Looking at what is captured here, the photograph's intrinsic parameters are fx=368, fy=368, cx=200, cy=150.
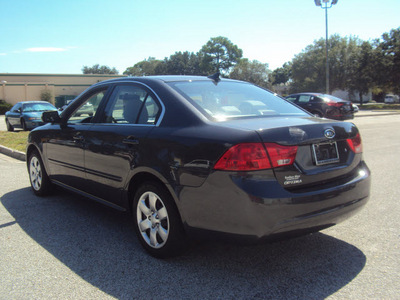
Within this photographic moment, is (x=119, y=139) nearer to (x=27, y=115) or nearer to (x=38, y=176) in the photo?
(x=38, y=176)

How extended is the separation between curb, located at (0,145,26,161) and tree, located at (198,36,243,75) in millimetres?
101985

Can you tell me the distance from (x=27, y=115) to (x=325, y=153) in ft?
55.1

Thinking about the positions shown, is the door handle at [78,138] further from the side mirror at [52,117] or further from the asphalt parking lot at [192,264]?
the asphalt parking lot at [192,264]

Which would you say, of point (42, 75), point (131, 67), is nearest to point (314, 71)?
point (42, 75)

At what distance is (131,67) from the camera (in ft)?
467

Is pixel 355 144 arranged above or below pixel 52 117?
below

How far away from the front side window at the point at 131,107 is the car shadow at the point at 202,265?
126 centimetres

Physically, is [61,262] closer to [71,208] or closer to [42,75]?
[71,208]

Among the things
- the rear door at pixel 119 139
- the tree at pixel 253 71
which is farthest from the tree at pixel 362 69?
the rear door at pixel 119 139

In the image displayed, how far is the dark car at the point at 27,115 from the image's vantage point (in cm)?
1698

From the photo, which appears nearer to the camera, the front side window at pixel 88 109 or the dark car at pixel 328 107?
the front side window at pixel 88 109

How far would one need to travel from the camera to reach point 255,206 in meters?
2.62

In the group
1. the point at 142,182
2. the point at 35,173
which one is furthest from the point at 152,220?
the point at 35,173

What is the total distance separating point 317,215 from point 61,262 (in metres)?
2.28
